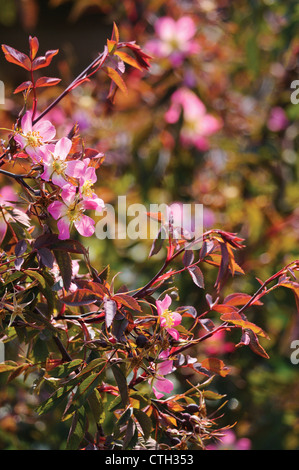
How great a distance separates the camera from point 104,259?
54.2 inches

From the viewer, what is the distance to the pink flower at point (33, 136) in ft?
1.76

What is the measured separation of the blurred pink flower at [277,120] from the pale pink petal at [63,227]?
127 centimetres

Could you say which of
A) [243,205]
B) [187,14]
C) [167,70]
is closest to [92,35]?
[187,14]

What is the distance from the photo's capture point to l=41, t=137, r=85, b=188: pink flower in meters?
0.52

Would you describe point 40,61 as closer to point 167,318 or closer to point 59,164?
point 59,164

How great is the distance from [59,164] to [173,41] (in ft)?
3.87

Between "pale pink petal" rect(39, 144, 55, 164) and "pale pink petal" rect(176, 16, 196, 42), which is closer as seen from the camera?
"pale pink petal" rect(39, 144, 55, 164)

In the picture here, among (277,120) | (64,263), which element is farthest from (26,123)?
(277,120)

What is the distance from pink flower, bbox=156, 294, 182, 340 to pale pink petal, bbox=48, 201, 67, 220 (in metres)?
0.11

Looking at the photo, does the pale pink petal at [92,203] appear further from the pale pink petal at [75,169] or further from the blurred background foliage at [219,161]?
the blurred background foliage at [219,161]

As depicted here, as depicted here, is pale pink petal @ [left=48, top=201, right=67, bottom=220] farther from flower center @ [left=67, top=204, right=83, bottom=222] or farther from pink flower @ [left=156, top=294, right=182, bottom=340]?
pink flower @ [left=156, top=294, right=182, bottom=340]

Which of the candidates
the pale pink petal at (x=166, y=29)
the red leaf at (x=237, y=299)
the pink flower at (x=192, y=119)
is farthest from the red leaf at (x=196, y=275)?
the pale pink petal at (x=166, y=29)

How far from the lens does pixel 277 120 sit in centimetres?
175

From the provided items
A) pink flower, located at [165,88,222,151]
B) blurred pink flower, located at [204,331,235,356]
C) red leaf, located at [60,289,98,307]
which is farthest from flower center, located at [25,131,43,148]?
pink flower, located at [165,88,222,151]
